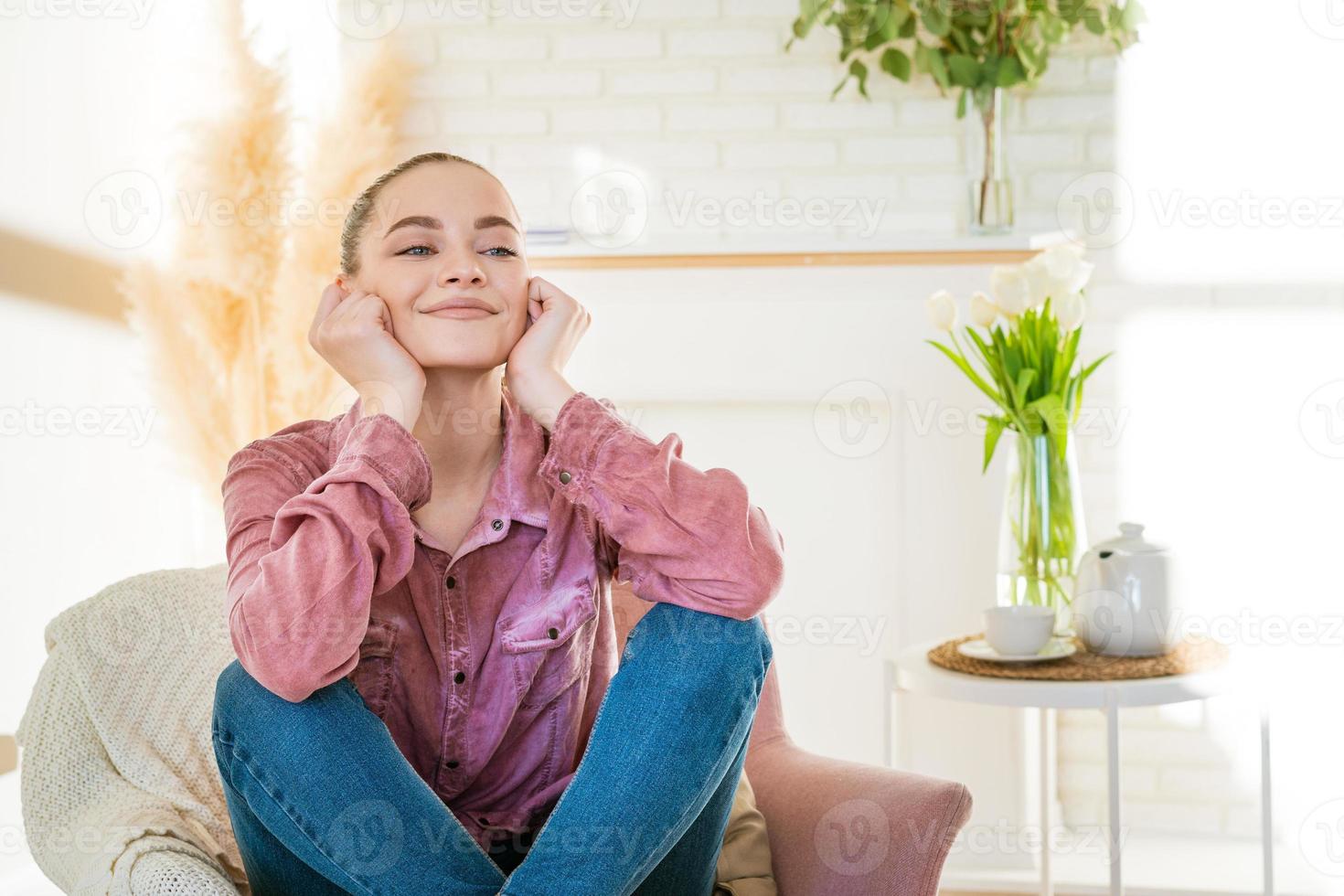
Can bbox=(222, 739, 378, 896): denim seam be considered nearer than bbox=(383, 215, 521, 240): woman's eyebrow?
Yes

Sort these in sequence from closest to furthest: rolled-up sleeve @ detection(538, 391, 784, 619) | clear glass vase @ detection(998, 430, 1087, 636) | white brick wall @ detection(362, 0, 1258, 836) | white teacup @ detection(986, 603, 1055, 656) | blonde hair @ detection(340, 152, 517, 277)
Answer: rolled-up sleeve @ detection(538, 391, 784, 619)
blonde hair @ detection(340, 152, 517, 277)
white teacup @ detection(986, 603, 1055, 656)
clear glass vase @ detection(998, 430, 1087, 636)
white brick wall @ detection(362, 0, 1258, 836)

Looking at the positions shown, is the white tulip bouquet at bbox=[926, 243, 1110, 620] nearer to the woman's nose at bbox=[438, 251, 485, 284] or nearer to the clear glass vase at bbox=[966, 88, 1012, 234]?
the clear glass vase at bbox=[966, 88, 1012, 234]

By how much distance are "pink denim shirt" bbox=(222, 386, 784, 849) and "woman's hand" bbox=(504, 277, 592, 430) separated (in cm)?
5

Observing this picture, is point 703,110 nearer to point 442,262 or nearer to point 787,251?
point 787,251

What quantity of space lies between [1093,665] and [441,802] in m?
1.07

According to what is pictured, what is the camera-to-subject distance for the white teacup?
1877 mm

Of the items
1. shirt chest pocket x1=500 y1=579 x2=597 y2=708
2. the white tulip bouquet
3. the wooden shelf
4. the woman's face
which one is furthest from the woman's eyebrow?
the wooden shelf

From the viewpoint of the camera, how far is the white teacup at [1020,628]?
1877 millimetres

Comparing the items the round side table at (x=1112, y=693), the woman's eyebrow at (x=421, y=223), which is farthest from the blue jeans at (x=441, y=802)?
the round side table at (x=1112, y=693)

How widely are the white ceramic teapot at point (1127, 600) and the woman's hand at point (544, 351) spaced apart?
0.92 meters

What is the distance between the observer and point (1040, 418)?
202cm

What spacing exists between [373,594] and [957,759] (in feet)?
5.42

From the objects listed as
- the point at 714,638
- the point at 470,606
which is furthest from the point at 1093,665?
the point at 470,606

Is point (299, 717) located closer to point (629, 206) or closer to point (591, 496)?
point (591, 496)
